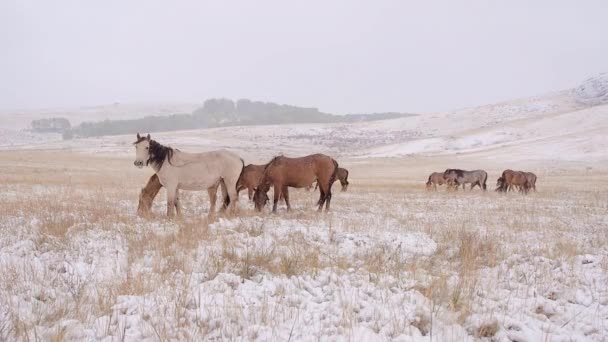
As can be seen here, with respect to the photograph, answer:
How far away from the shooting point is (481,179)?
25516mm

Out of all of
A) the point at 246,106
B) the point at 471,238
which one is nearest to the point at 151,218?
the point at 471,238

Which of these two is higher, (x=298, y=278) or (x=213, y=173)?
(x=213, y=173)

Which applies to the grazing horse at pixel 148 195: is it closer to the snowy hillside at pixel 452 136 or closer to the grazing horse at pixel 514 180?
the grazing horse at pixel 514 180

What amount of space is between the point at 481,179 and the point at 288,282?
24.0 m

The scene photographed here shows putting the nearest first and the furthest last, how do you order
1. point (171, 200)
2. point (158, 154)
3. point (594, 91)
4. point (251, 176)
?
point (171, 200) < point (158, 154) < point (251, 176) < point (594, 91)

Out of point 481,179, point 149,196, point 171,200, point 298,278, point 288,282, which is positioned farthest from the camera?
point 481,179

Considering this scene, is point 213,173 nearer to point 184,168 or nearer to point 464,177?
point 184,168

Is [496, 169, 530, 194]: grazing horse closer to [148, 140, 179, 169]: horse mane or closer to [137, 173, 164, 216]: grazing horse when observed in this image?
[137, 173, 164, 216]: grazing horse

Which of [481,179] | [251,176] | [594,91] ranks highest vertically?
[594,91]

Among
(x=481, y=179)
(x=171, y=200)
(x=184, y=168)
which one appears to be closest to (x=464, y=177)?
(x=481, y=179)

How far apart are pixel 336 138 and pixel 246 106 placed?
225 ft

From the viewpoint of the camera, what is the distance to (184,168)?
9.34 metres

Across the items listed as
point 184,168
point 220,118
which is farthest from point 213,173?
point 220,118

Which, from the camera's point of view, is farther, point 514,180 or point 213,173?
point 514,180
